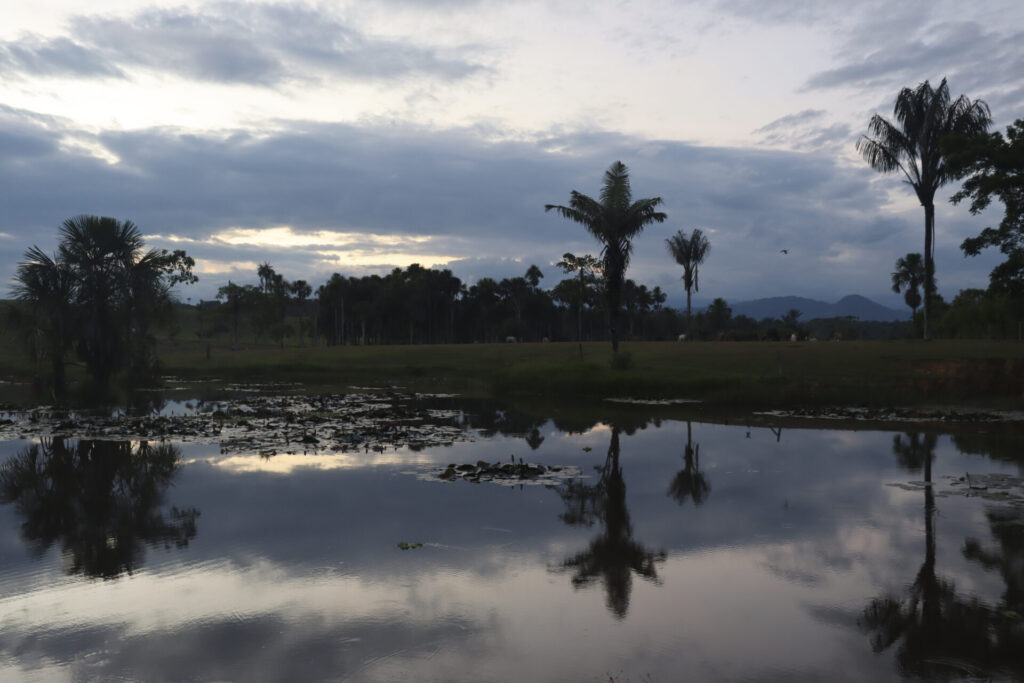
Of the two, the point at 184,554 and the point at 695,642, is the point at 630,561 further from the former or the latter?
the point at 184,554

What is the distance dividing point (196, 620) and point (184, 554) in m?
3.12

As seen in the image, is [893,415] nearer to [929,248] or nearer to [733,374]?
[733,374]

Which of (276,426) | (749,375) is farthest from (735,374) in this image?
(276,426)

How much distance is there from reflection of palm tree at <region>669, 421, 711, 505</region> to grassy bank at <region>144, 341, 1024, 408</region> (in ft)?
51.9

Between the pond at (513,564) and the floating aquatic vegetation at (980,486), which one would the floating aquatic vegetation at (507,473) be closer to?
the pond at (513,564)

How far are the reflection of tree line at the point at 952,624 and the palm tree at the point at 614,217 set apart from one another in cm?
3436

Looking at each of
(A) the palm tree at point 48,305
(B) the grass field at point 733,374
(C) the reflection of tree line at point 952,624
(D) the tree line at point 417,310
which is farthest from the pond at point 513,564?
(D) the tree line at point 417,310

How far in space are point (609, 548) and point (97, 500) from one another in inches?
450

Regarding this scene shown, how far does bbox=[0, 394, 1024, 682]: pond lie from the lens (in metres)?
7.76

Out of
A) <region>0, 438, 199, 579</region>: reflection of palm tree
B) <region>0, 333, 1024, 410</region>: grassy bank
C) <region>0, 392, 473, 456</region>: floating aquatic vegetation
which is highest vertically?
<region>0, 333, 1024, 410</region>: grassy bank

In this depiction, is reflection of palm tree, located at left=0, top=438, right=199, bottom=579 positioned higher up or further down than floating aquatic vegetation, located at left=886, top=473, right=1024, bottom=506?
higher up

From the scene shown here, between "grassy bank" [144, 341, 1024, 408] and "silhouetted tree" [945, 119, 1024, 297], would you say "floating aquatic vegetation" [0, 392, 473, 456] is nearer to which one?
"grassy bank" [144, 341, 1024, 408]

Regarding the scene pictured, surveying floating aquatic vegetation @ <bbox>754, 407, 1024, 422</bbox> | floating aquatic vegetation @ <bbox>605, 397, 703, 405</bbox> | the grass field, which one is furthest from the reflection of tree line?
floating aquatic vegetation @ <bbox>605, 397, 703, 405</bbox>

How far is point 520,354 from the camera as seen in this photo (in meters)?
65.3
